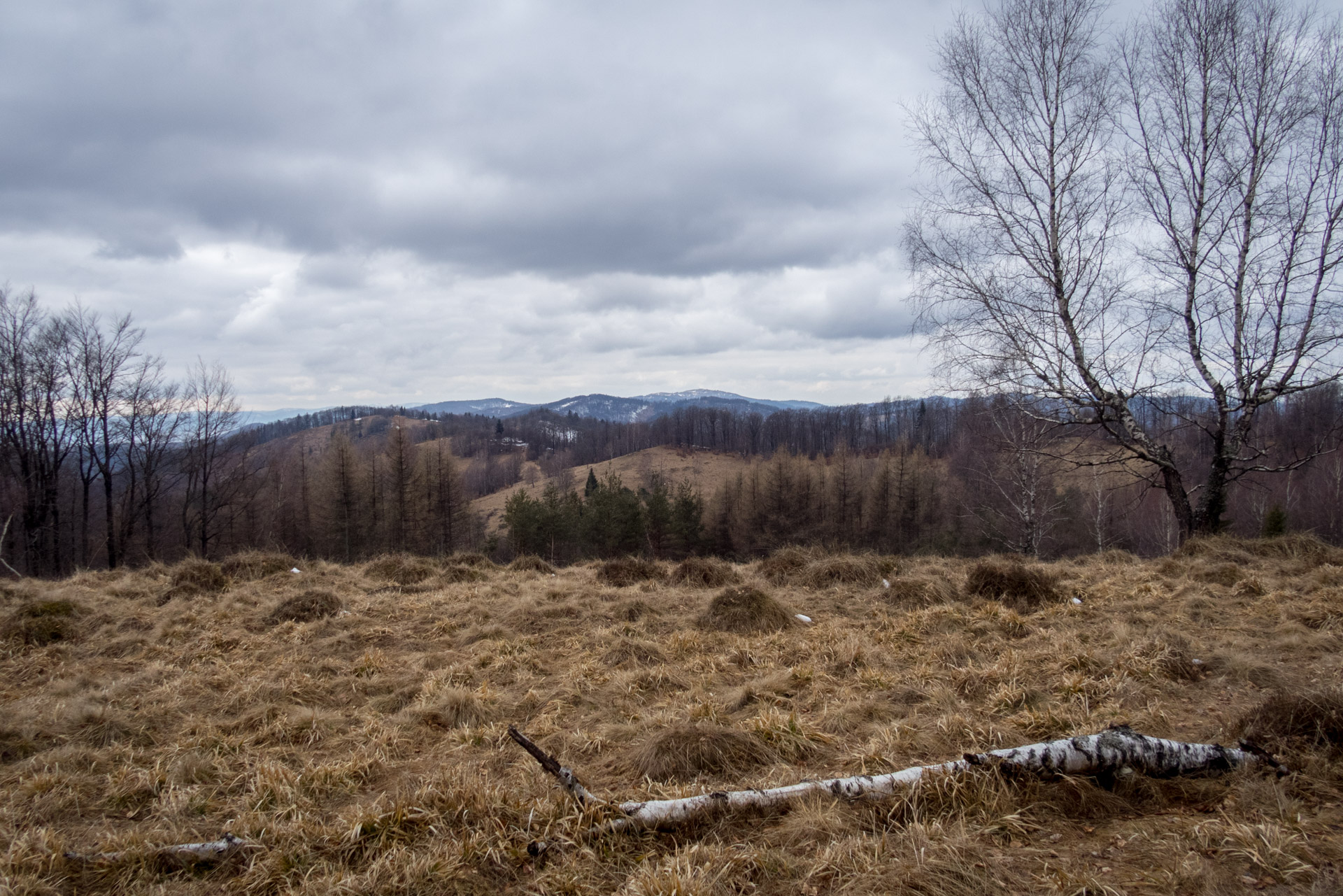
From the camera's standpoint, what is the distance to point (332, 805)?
3.40 meters

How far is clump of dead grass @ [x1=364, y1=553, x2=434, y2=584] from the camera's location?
1013 cm

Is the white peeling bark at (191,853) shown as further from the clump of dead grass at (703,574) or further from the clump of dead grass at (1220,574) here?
the clump of dead grass at (1220,574)

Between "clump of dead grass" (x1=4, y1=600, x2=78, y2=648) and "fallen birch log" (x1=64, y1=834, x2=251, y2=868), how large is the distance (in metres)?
5.85

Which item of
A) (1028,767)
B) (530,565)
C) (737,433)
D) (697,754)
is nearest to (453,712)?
(697,754)

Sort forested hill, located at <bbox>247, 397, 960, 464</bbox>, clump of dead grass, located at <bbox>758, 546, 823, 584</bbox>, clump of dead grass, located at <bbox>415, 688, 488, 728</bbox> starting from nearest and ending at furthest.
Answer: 1. clump of dead grass, located at <bbox>415, 688, 488, 728</bbox>
2. clump of dead grass, located at <bbox>758, 546, 823, 584</bbox>
3. forested hill, located at <bbox>247, 397, 960, 464</bbox>

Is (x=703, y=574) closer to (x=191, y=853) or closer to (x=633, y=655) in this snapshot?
(x=633, y=655)

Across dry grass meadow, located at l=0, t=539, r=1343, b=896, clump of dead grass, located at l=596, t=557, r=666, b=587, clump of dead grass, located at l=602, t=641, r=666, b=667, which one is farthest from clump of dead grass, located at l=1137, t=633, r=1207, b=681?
clump of dead grass, located at l=596, t=557, r=666, b=587

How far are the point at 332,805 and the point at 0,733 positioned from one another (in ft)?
10.0

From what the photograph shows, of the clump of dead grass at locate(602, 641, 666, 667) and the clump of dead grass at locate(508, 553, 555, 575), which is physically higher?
the clump of dead grass at locate(602, 641, 666, 667)

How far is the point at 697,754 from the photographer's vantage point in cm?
366

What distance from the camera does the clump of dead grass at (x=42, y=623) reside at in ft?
22.0

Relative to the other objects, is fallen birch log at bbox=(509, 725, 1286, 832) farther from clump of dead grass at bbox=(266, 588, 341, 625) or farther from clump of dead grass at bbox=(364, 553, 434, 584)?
clump of dead grass at bbox=(364, 553, 434, 584)

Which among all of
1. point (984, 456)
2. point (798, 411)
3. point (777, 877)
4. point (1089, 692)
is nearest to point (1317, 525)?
point (984, 456)

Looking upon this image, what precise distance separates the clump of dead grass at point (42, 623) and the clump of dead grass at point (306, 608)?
2102 millimetres
